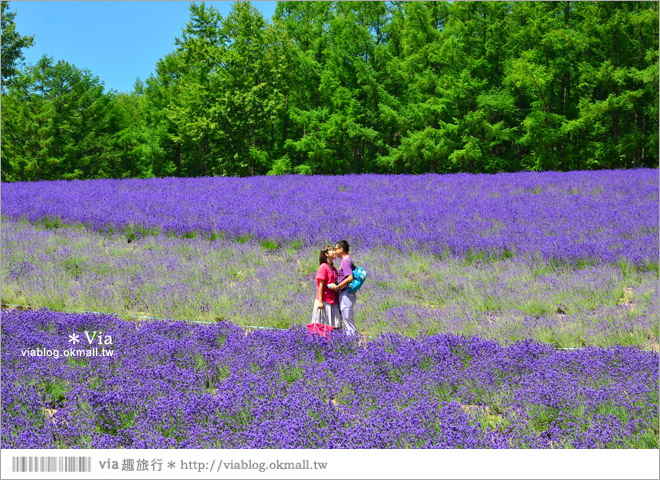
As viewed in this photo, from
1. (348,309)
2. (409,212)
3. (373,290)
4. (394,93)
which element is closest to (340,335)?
(348,309)

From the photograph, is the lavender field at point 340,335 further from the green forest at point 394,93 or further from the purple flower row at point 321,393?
the green forest at point 394,93

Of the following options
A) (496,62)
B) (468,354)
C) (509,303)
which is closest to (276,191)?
(509,303)

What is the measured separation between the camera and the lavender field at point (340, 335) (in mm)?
3211

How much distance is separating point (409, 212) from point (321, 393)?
6769mm

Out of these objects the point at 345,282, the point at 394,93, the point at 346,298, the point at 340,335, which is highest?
the point at 394,93

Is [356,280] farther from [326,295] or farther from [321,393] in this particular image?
[321,393]

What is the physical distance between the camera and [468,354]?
4297mm

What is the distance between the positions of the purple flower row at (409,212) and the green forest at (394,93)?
30.0 feet

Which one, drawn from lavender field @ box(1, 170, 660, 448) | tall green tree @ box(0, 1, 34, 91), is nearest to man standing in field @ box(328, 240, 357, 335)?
lavender field @ box(1, 170, 660, 448)

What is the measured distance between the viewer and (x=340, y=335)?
475cm

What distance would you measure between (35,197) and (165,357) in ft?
36.4

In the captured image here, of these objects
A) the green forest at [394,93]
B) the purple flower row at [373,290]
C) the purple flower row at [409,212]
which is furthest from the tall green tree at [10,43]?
the purple flower row at [373,290]

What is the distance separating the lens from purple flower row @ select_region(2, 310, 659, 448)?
3.02 metres

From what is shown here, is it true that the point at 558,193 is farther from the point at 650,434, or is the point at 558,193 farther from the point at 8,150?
the point at 8,150
